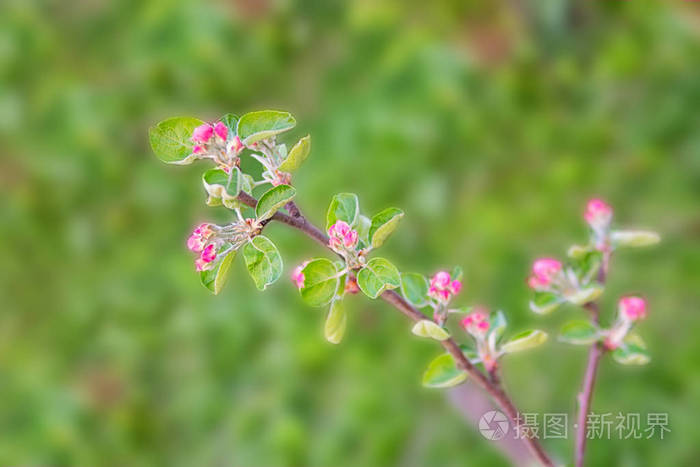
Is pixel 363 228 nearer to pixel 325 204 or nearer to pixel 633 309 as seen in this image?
pixel 633 309

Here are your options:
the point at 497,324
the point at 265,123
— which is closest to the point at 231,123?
the point at 265,123

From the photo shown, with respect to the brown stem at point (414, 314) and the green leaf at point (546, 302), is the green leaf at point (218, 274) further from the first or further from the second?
the green leaf at point (546, 302)

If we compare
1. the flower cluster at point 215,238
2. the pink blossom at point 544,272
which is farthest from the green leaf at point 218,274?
the pink blossom at point 544,272

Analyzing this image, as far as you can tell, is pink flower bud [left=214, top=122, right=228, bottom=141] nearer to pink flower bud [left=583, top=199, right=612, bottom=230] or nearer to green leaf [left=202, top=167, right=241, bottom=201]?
green leaf [left=202, top=167, right=241, bottom=201]

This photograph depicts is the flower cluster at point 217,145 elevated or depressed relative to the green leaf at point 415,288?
elevated

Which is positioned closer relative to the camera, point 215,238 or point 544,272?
point 215,238

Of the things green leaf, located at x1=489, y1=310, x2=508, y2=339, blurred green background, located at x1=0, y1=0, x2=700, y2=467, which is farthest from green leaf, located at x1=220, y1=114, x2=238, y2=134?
blurred green background, located at x1=0, y1=0, x2=700, y2=467
